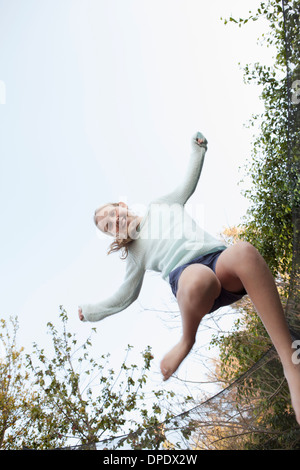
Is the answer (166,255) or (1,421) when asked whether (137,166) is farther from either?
(166,255)

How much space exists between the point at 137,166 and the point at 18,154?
1297 mm

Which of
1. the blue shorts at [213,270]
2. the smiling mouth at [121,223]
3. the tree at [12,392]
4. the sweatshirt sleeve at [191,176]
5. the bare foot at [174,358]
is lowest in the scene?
the tree at [12,392]

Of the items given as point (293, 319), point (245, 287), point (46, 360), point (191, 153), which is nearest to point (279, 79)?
point (191, 153)

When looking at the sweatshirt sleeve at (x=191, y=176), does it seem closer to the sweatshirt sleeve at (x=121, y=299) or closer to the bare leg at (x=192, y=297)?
the sweatshirt sleeve at (x=121, y=299)

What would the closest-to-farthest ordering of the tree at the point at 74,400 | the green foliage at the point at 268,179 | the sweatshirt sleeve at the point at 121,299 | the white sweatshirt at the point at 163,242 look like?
the white sweatshirt at the point at 163,242
the sweatshirt sleeve at the point at 121,299
the green foliage at the point at 268,179
the tree at the point at 74,400

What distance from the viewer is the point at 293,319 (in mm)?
1545

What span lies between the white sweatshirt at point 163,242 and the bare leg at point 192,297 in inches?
6.9

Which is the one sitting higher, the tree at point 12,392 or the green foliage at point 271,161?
the green foliage at point 271,161

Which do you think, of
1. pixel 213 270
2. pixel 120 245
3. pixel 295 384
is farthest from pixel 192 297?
pixel 120 245

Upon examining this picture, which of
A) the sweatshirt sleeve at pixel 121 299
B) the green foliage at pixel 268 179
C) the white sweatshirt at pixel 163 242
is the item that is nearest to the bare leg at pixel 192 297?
the white sweatshirt at pixel 163 242

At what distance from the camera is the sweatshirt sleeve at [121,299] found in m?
1.53

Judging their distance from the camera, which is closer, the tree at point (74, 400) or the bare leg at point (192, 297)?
the bare leg at point (192, 297)

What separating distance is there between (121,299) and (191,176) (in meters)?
0.48

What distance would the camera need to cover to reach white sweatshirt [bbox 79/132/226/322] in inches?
55.7
